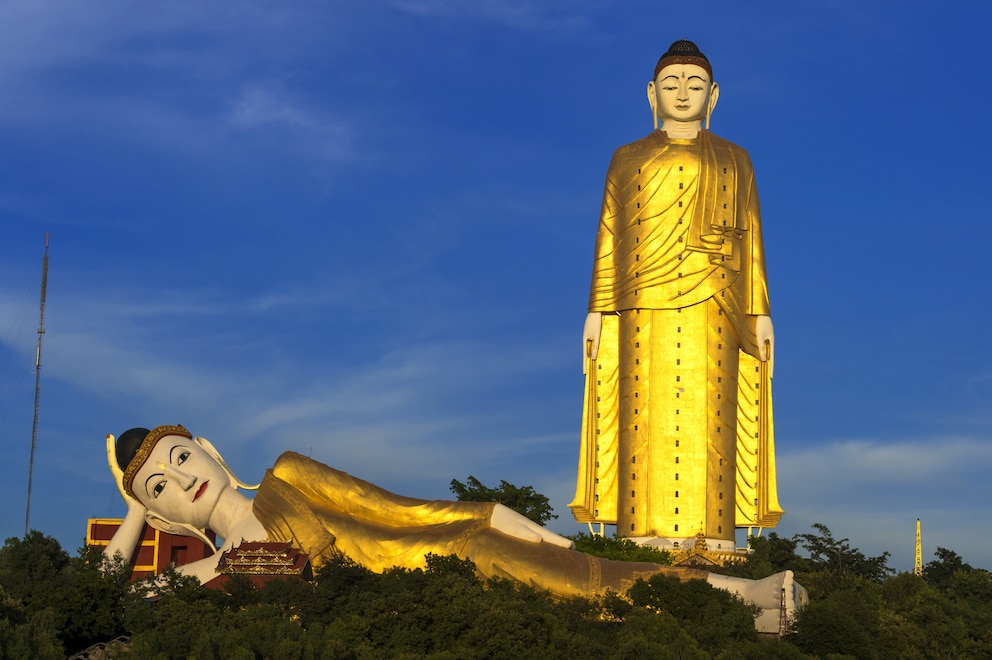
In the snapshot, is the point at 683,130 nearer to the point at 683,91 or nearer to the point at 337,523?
the point at 683,91

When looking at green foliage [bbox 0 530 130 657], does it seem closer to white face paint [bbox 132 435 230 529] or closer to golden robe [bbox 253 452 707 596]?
white face paint [bbox 132 435 230 529]

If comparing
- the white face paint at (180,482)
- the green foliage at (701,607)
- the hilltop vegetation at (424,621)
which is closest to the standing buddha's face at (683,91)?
the hilltop vegetation at (424,621)

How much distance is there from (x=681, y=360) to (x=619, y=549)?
534 cm

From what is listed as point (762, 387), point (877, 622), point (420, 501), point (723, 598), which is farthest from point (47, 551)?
point (762, 387)

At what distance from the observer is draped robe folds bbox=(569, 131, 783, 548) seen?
36.8 metres

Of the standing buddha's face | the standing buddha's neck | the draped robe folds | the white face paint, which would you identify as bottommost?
the white face paint

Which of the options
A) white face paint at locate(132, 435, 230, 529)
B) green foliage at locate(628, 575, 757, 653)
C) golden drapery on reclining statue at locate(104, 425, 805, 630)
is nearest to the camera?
green foliage at locate(628, 575, 757, 653)

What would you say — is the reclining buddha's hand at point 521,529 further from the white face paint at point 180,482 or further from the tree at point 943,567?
the tree at point 943,567

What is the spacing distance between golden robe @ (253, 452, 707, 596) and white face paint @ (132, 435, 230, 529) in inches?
46.2

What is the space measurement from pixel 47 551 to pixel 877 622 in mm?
14959

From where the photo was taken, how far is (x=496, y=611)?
22.8 meters

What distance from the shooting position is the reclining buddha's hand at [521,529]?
1016 inches

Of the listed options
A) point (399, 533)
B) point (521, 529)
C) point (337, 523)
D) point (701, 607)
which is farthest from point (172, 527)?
point (701, 607)

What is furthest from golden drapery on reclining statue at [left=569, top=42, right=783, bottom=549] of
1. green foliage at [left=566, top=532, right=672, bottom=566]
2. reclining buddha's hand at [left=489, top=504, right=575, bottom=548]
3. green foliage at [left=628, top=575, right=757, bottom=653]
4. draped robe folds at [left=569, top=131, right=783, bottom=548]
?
green foliage at [left=628, top=575, right=757, bottom=653]
